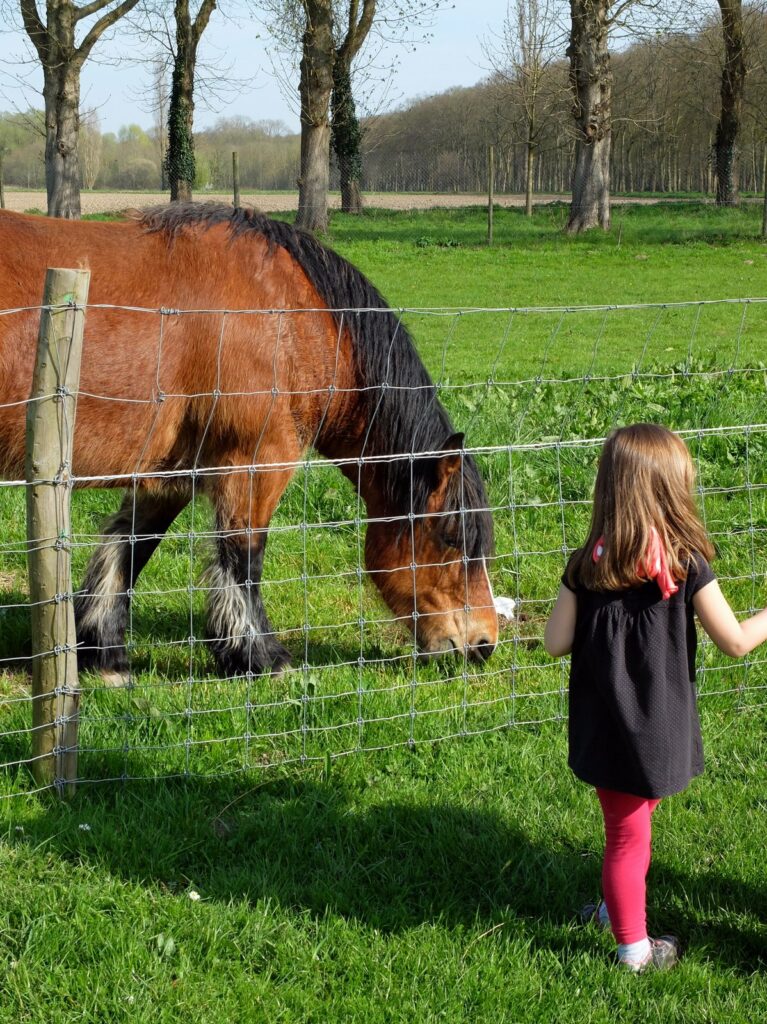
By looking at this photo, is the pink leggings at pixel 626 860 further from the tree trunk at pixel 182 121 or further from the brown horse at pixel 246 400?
the tree trunk at pixel 182 121

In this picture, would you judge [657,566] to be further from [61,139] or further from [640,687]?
[61,139]

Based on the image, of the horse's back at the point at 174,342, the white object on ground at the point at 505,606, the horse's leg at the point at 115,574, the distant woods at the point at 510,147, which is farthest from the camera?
the distant woods at the point at 510,147

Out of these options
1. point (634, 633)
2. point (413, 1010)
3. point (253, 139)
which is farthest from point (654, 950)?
point (253, 139)

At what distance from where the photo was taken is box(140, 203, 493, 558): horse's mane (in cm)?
416

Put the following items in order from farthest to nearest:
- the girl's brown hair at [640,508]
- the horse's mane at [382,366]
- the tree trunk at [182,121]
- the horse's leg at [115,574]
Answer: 1. the tree trunk at [182,121]
2. the horse's leg at [115,574]
3. the horse's mane at [382,366]
4. the girl's brown hair at [640,508]

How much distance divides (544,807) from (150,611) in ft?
7.85

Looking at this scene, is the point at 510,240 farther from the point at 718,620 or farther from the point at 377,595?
the point at 718,620

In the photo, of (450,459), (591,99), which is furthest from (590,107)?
(450,459)

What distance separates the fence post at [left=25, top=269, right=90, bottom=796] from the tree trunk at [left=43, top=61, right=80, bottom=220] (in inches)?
736

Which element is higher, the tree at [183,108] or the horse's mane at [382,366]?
the tree at [183,108]

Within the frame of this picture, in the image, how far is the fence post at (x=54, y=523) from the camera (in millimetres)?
2969

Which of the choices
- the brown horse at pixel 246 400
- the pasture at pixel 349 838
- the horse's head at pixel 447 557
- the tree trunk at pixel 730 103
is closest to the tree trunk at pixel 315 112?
the tree trunk at pixel 730 103

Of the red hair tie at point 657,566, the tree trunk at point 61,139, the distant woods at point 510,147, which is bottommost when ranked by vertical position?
the red hair tie at point 657,566

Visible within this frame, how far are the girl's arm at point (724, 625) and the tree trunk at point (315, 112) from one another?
21.8m
